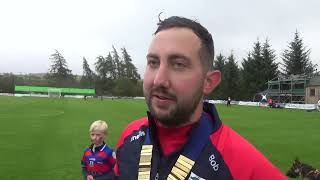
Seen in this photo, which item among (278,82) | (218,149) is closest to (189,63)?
(218,149)

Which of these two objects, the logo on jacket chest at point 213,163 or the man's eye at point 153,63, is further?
the man's eye at point 153,63

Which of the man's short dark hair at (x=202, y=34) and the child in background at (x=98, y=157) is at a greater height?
the man's short dark hair at (x=202, y=34)

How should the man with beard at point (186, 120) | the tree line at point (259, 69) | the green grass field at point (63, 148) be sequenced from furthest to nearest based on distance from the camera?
the tree line at point (259, 69) < the green grass field at point (63, 148) < the man with beard at point (186, 120)

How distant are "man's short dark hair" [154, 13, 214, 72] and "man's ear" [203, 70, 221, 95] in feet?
0.12

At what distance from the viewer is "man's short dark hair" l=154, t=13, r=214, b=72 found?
2.60 meters

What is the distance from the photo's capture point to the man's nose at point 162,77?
8.16 ft

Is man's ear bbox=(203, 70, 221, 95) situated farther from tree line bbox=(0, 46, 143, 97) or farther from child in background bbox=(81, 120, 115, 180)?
tree line bbox=(0, 46, 143, 97)

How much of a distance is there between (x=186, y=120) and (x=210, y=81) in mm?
268

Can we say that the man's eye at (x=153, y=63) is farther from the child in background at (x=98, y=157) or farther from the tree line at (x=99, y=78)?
the tree line at (x=99, y=78)

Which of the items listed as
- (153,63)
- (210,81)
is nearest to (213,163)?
(210,81)

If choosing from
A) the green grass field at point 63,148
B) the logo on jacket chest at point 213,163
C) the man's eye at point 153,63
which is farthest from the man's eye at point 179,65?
the green grass field at point 63,148

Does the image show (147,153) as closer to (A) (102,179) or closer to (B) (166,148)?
→ (B) (166,148)

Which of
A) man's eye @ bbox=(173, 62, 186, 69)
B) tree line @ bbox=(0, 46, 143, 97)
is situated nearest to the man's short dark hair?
man's eye @ bbox=(173, 62, 186, 69)

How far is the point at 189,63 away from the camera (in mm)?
2531
